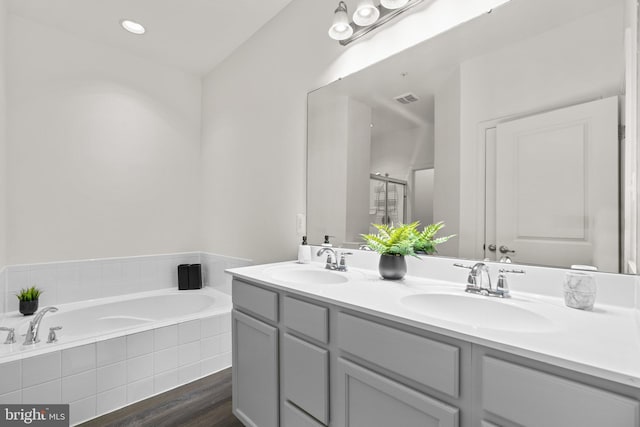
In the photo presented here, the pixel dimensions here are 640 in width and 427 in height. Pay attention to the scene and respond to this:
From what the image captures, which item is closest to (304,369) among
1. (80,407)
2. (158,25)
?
(80,407)

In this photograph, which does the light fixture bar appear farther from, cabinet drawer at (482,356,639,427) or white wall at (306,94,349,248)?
cabinet drawer at (482,356,639,427)

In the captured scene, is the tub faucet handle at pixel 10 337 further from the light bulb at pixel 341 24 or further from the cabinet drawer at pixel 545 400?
the light bulb at pixel 341 24

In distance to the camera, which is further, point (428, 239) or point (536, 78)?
point (428, 239)

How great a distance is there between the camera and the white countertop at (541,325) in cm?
58

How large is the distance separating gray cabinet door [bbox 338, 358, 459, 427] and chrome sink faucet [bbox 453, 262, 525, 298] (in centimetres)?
45

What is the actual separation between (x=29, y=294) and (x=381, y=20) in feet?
9.72

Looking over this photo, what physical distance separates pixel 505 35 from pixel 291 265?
58.6 inches

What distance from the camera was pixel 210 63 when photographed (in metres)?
2.88

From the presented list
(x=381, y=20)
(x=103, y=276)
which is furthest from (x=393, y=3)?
(x=103, y=276)

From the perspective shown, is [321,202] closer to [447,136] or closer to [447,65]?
[447,136]

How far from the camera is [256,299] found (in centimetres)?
140

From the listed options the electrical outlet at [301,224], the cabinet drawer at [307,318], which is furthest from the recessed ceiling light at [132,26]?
the cabinet drawer at [307,318]

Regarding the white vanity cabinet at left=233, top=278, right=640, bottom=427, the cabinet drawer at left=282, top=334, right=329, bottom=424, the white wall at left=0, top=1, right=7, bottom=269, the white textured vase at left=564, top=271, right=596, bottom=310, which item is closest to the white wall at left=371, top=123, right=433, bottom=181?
the white textured vase at left=564, top=271, right=596, bottom=310

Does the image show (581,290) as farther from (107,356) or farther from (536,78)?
(107,356)
